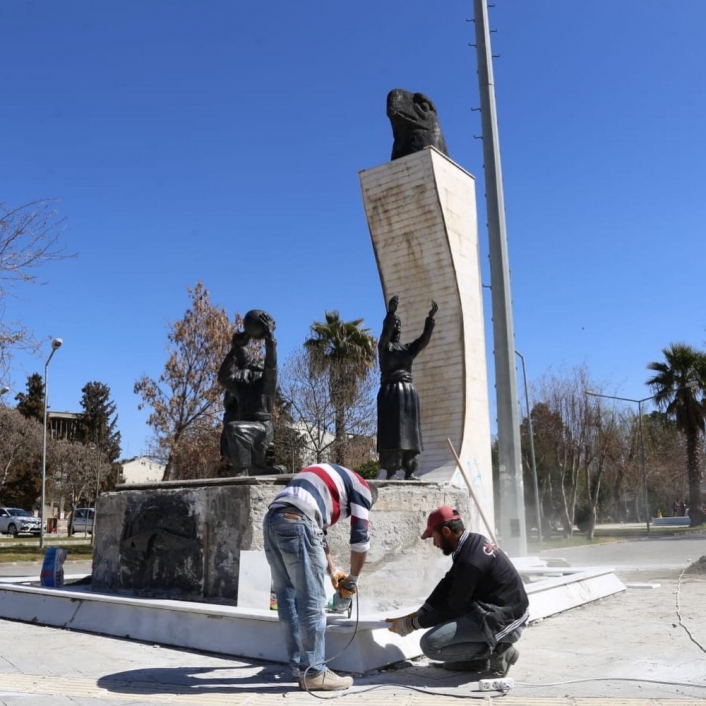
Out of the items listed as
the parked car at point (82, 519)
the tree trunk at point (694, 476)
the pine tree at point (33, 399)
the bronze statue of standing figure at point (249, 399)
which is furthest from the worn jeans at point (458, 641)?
the pine tree at point (33, 399)

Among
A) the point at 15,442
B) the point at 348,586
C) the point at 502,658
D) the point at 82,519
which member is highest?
the point at 15,442

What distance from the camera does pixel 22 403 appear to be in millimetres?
54438

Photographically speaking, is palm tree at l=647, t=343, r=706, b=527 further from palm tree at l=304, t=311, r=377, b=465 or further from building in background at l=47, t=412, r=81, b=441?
building in background at l=47, t=412, r=81, b=441

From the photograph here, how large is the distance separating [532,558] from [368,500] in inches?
354

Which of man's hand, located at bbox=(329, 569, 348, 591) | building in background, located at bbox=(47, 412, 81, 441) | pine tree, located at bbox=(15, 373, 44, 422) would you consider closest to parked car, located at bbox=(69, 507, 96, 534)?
pine tree, located at bbox=(15, 373, 44, 422)

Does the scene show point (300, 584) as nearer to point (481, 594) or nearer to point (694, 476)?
point (481, 594)

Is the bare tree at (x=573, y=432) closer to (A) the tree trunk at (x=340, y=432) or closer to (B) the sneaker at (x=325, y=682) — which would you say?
(A) the tree trunk at (x=340, y=432)

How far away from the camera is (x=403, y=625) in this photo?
15.8 ft

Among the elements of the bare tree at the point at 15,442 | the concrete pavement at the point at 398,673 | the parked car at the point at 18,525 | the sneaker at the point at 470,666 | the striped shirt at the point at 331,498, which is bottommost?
the parked car at the point at 18,525

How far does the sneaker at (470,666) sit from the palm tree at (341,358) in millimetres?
25819

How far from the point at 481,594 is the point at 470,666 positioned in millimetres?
498

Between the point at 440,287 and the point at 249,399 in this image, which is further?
the point at 440,287

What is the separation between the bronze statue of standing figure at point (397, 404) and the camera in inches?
368

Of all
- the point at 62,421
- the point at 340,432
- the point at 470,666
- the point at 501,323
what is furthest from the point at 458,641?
the point at 62,421
